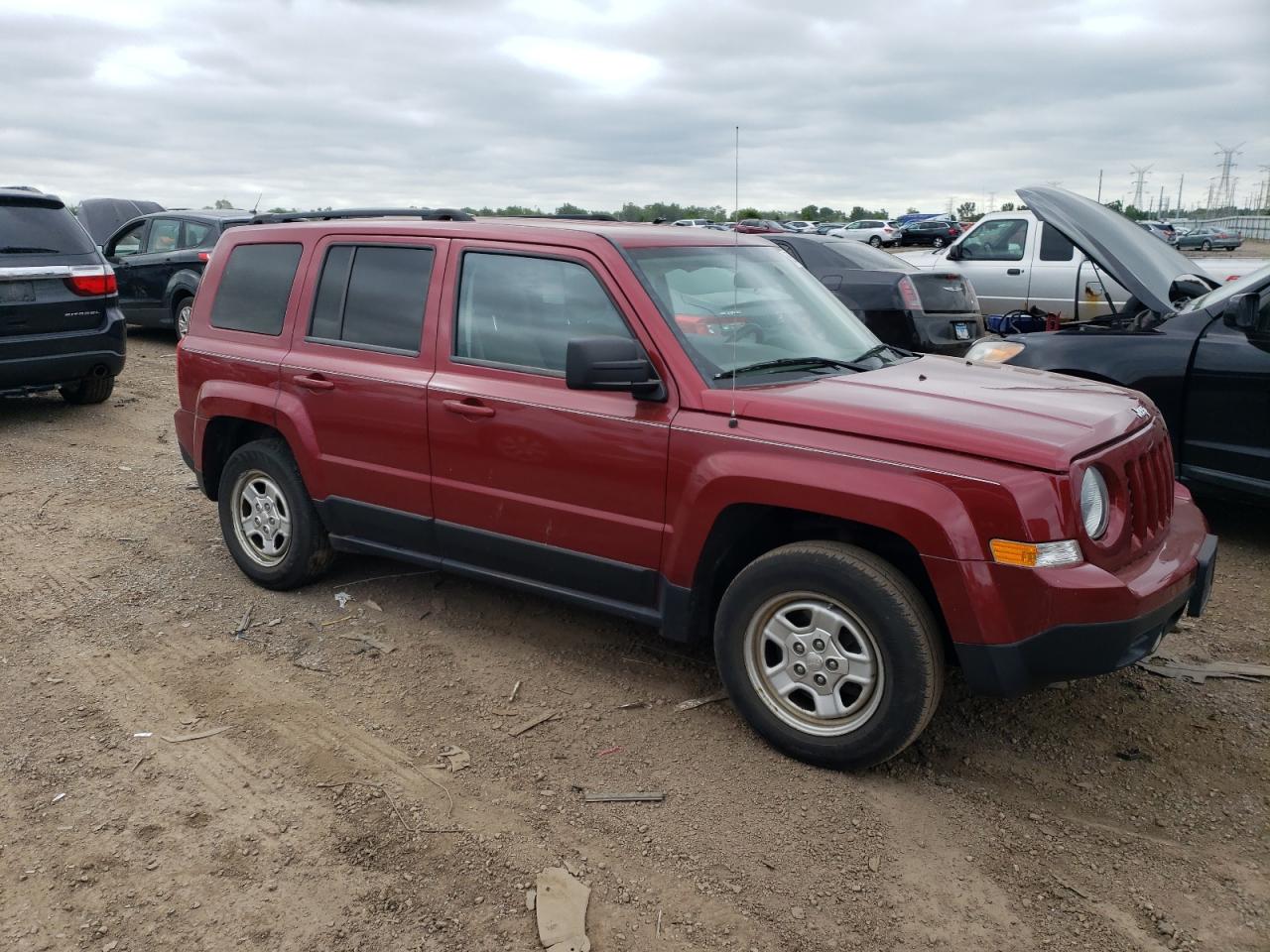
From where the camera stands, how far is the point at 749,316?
4.14m

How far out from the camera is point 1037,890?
2.99 meters

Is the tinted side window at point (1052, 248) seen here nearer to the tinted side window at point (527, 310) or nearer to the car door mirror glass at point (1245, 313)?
the car door mirror glass at point (1245, 313)

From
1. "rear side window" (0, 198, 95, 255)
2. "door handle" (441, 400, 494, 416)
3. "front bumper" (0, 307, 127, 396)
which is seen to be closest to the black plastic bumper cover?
"door handle" (441, 400, 494, 416)

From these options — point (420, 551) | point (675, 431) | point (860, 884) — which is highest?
point (675, 431)

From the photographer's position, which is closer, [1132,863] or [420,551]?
[1132,863]

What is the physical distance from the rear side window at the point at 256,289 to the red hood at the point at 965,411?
2.50 metres

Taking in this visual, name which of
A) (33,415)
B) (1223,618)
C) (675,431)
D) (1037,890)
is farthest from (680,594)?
(33,415)

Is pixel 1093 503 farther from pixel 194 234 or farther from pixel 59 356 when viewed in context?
pixel 194 234

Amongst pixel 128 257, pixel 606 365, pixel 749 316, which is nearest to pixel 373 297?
pixel 606 365

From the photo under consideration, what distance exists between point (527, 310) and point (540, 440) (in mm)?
569

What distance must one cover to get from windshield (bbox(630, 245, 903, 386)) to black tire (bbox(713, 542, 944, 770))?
0.74 metres

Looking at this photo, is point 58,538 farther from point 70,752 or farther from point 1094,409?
point 1094,409

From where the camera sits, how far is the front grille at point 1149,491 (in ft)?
11.4

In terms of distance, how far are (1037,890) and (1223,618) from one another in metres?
2.63
